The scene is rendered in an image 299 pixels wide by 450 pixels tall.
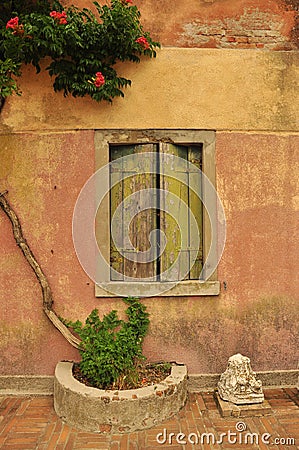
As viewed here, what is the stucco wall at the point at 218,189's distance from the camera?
454 centimetres

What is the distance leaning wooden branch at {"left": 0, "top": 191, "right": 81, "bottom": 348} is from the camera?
174 inches

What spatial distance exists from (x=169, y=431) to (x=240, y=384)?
88cm

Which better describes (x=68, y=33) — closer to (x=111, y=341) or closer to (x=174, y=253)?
(x=174, y=253)

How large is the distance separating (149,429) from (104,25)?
12.9ft

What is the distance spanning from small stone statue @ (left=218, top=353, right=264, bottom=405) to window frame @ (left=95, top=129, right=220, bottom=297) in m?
0.77

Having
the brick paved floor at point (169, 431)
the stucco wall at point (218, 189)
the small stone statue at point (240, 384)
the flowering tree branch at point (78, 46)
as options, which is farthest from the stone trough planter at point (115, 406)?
the flowering tree branch at point (78, 46)

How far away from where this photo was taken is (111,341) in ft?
13.4

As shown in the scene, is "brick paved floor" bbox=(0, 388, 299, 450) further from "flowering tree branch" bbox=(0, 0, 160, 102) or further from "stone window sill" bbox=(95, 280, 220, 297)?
"flowering tree branch" bbox=(0, 0, 160, 102)

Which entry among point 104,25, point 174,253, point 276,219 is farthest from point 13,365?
point 104,25

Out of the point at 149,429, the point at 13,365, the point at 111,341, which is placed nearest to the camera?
the point at 149,429

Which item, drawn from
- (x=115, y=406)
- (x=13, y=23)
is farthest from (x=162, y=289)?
(x=13, y=23)

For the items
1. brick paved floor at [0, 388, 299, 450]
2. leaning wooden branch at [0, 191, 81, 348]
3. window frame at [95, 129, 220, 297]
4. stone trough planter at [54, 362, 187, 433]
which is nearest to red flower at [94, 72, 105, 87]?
window frame at [95, 129, 220, 297]

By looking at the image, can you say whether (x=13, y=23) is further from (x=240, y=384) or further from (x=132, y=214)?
(x=240, y=384)

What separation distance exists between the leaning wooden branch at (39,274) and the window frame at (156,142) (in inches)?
19.9
